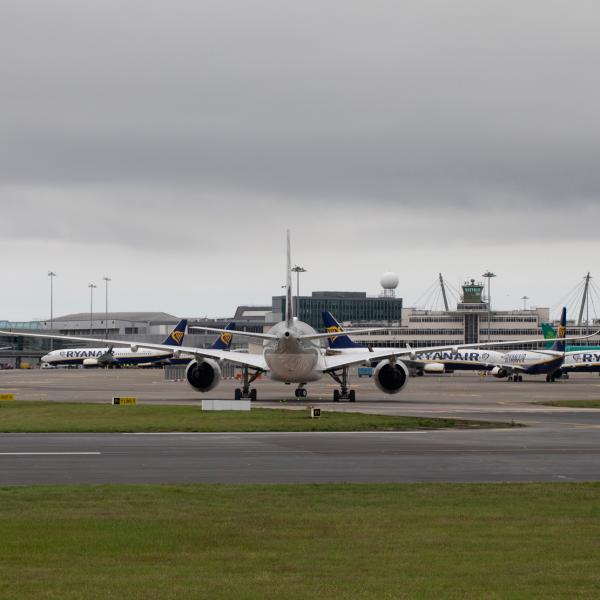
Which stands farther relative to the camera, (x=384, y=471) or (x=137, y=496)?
(x=384, y=471)

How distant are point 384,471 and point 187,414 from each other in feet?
72.8

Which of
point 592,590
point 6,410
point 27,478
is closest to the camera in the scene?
point 592,590

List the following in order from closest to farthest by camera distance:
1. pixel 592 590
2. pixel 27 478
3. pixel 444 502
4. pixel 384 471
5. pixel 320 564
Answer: pixel 592 590 → pixel 320 564 → pixel 444 502 → pixel 27 478 → pixel 384 471

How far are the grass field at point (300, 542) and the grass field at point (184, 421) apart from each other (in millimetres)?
18130

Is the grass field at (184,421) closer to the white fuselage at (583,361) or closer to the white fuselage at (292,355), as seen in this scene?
the white fuselage at (292,355)

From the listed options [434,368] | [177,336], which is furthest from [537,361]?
[177,336]

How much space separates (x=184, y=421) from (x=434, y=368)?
104 meters

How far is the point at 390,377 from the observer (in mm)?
63750

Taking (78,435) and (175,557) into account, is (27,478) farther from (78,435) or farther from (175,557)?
(78,435)

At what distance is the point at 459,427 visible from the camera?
4275cm

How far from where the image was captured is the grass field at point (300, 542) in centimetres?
1329

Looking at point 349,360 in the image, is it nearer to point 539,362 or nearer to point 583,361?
point 539,362

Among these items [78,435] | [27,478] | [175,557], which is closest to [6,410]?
[78,435]

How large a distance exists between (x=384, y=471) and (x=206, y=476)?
4504 mm
